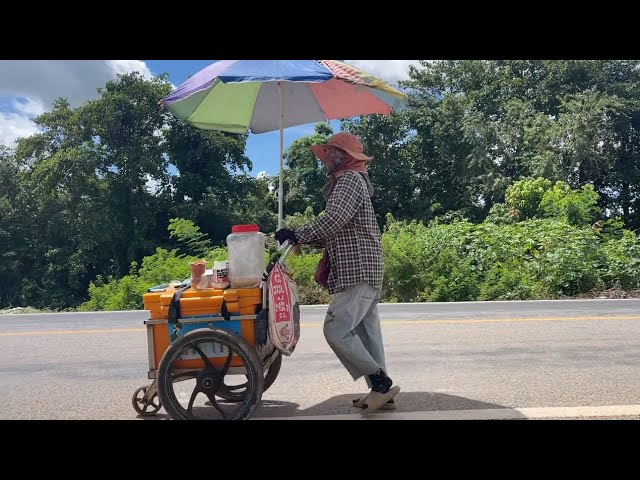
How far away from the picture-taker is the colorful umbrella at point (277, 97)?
422 cm

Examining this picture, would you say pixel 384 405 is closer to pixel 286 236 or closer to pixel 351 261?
pixel 351 261

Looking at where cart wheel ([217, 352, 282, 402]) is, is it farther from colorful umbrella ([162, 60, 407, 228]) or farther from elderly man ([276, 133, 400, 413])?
colorful umbrella ([162, 60, 407, 228])

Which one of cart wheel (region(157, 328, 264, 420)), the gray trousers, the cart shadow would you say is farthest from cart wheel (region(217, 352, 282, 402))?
the gray trousers

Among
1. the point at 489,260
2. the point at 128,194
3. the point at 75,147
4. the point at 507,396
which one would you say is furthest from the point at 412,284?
the point at 75,147

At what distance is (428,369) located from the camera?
6.09m

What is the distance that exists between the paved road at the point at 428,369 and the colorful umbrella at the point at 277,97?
180 centimetres

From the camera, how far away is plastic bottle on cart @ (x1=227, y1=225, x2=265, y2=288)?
14.0 ft

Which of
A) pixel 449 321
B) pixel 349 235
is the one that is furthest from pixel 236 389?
pixel 449 321

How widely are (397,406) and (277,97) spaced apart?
287 cm

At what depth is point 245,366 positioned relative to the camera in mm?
4121

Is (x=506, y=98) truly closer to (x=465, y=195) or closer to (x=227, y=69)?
(x=465, y=195)

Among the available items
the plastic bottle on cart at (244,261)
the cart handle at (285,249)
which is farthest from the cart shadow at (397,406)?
the cart handle at (285,249)

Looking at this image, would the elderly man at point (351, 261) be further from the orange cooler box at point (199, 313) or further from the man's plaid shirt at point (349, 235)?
the orange cooler box at point (199, 313)

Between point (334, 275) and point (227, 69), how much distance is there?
5.43 ft
